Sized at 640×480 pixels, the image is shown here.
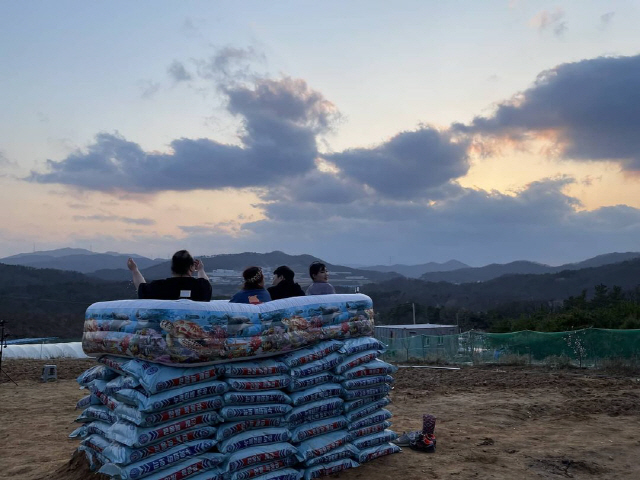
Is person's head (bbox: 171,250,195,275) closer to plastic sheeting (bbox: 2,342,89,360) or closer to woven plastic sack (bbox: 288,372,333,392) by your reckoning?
woven plastic sack (bbox: 288,372,333,392)

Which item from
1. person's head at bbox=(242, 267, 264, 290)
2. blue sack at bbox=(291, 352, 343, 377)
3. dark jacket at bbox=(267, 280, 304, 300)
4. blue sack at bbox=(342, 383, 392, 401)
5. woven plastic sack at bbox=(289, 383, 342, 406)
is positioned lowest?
blue sack at bbox=(342, 383, 392, 401)

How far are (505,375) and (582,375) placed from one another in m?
2.17

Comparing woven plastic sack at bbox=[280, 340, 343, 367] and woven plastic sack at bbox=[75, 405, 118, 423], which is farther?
woven plastic sack at bbox=[280, 340, 343, 367]

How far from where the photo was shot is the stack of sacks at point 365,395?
244 inches

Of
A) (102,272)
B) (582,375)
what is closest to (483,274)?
(102,272)

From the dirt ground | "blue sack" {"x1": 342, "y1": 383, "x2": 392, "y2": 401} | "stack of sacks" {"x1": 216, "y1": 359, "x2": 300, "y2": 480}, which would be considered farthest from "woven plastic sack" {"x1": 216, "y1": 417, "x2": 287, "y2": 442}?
the dirt ground

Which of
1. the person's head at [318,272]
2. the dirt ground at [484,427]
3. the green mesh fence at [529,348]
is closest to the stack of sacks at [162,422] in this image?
the dirt ground at [484,427]

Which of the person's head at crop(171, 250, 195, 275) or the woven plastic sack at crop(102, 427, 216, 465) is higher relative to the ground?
the person's head at crop(171, 250, 195, 275)

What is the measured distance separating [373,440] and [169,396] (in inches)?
111

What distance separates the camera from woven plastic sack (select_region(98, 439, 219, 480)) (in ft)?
15.0

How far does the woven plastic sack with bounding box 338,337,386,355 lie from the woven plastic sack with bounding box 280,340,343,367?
8 centimetres

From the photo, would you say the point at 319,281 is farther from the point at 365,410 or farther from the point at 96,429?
the point at 96,429

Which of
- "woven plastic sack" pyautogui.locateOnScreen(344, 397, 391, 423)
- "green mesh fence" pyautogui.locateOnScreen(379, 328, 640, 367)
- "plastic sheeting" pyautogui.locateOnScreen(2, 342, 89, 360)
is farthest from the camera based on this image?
"plastic sheeting" pyautogui.locateOnScreen(2, 342, 89, 360)

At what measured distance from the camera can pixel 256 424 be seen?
536 cm
